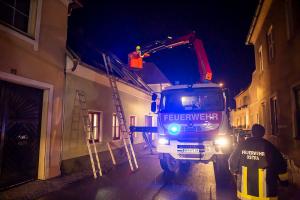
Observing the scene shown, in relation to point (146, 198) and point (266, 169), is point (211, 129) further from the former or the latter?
point (266, 169)

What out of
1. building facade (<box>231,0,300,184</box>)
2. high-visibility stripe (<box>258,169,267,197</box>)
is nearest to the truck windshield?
building facade (<box>231,0,300,184</box>)

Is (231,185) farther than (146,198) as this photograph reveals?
Yes

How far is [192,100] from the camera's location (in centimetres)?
810

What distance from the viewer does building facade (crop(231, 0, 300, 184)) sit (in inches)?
298

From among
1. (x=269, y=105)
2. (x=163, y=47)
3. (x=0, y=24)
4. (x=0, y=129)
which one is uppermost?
(x=163, y=47)

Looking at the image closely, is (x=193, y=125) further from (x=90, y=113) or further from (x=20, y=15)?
(x=20, y=15)

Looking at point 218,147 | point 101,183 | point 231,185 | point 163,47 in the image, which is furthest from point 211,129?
point 163,47

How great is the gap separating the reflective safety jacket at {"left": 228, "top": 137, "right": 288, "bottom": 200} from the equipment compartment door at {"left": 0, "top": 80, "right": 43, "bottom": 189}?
552cm

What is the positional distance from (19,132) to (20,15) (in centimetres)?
314

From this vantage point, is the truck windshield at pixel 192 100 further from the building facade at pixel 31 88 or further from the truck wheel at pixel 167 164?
the building facade at pixel 31 88

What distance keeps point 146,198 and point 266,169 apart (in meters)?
3.17

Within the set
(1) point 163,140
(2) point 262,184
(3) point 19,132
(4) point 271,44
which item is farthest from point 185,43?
(2) point 262,184

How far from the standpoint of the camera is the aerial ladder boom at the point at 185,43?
1030cm

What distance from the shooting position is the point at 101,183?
721 cm
